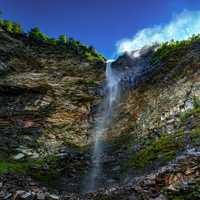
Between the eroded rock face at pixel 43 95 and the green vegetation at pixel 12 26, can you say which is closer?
the eroded rock face at pixel 43 95

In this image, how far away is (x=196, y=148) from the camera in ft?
56.8

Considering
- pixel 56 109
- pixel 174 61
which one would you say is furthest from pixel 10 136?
pixel 174 61

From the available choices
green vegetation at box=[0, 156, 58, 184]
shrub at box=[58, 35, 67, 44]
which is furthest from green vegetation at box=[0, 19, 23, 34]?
green vegetation at box=[0, 156, 58, 184]

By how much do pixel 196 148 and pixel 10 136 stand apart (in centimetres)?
1499

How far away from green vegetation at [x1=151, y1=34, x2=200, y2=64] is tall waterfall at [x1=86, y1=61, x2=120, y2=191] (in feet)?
15.7

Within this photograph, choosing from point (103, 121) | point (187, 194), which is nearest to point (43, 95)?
point (103, 121)

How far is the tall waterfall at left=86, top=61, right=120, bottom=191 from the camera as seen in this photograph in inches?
873

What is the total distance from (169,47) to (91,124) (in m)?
13.0

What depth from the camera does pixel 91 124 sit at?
31.3 m

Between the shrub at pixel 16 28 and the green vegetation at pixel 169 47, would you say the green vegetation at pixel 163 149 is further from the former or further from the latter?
the shrub at pixel 16 28

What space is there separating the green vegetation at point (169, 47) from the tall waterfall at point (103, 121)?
189 inches

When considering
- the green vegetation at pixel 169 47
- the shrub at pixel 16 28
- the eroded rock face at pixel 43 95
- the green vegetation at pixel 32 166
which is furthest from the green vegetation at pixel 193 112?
the shrub at pixel 16 28

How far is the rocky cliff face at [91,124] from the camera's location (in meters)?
16.9

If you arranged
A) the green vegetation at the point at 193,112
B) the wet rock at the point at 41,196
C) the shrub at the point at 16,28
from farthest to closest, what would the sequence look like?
the shrub at the point at 16,28 < the green vegetation at the point at 193,112 < the wet rock at the point at 41,196
